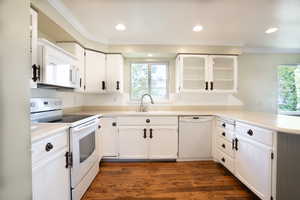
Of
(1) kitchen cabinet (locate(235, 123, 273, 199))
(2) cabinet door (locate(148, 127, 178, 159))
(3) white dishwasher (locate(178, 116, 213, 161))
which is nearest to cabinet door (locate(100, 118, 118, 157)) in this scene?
(2) cabinet door (locate(148, 127, 178, 159))

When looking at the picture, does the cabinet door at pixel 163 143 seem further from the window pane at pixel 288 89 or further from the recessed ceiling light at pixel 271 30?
the window pane at pixel 288 89

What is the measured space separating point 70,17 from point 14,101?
2.03m

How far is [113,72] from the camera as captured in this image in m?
3.15

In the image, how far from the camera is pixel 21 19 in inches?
24.0

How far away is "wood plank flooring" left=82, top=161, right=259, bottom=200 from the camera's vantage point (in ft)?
6.43

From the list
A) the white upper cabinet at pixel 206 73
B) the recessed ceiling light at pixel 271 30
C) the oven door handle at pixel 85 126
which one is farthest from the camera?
the white upper cabinet at pixel 206 73

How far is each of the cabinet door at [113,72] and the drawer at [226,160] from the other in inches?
84.2

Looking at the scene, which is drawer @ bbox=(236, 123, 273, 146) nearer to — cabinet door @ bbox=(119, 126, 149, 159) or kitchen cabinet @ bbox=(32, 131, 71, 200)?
cabinet door @ bbox=(119, 126, 149, 159)

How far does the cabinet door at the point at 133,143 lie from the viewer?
2.91m

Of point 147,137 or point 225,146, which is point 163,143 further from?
point 225,146

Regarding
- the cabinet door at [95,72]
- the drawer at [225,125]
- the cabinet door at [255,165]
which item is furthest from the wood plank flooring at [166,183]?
the cabinet door at [95,72]

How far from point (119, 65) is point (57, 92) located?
120 centimetres

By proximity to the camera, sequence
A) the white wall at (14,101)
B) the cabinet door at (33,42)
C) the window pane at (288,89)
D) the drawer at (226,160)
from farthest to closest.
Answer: the window pane at (288,89) → the drawer at (226,160) → the cabinet door at (33,42) → the white wall at (14,101)

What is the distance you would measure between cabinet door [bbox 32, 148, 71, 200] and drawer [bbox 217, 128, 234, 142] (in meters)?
2.15
